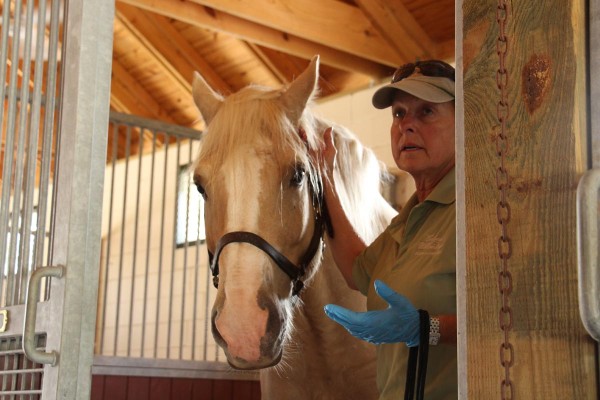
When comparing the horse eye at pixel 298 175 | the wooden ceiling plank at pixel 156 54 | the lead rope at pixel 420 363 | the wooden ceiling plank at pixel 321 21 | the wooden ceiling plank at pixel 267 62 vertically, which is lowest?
the lead rope at pixel 420 363

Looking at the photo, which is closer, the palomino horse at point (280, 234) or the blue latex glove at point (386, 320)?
the blue latex glove at point (386, 320)

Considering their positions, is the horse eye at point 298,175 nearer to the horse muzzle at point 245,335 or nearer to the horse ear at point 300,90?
→ the horse ear at point 300,90

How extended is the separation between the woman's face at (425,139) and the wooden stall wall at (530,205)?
769mm

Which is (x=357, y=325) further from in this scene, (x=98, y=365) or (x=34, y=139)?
(x=98, y=365)

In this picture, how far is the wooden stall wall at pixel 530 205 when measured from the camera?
981 mm

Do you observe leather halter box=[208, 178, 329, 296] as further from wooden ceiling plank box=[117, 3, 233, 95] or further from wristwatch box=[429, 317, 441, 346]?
wooden ceiling plank box=[117, 3, 233, 95]

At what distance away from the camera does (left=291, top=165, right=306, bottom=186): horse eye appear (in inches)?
79.1

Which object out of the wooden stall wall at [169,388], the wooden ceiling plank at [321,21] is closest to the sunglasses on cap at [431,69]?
the wooden stall wall at [169,388]

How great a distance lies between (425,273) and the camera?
64.3 inches

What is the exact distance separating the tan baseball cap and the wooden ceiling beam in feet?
9.60

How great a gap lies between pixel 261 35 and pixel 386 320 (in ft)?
12.4

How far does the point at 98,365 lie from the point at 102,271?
4.27m

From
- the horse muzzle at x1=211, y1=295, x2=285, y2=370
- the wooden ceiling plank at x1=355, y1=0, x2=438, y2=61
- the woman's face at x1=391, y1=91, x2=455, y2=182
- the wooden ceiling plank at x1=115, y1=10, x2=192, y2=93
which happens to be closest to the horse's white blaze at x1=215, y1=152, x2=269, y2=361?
the horse muzzle at x1=211, y1=295, x2=285, y2=370

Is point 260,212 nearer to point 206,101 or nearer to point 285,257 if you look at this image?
point 285,257
